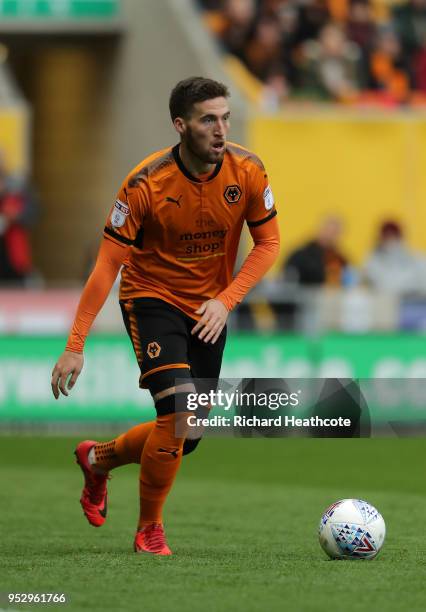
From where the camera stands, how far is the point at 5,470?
12.5 meters

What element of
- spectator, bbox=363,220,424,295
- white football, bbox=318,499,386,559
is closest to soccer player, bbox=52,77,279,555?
white football, bbox=318,499,386,559

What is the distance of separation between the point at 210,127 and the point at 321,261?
932 centimetres

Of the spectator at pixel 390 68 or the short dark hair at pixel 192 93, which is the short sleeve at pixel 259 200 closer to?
the short dark hair at pixel 192 93

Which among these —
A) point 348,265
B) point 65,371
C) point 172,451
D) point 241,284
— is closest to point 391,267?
point 348,265

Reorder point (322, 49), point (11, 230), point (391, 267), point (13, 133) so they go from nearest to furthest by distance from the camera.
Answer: point (391, 267), point (11, 230), point (13, 133), point (322, 49)

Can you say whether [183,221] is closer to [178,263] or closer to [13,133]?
[178,263]

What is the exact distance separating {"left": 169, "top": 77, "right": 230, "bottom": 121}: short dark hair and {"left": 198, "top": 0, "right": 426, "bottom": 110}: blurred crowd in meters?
12.8

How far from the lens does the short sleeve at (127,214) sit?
734cm

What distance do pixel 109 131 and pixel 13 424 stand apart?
8967mm

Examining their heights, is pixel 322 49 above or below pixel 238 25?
below

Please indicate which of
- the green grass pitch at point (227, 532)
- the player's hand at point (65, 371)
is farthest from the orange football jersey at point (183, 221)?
the green grass pitch at point (227, 532)

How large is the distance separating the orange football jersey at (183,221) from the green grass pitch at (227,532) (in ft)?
4.57

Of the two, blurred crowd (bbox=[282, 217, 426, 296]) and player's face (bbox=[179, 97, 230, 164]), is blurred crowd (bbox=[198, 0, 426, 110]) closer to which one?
blurred crowd (bbox=[282, 217, 426, 296])

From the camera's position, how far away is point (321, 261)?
16.5 meters
